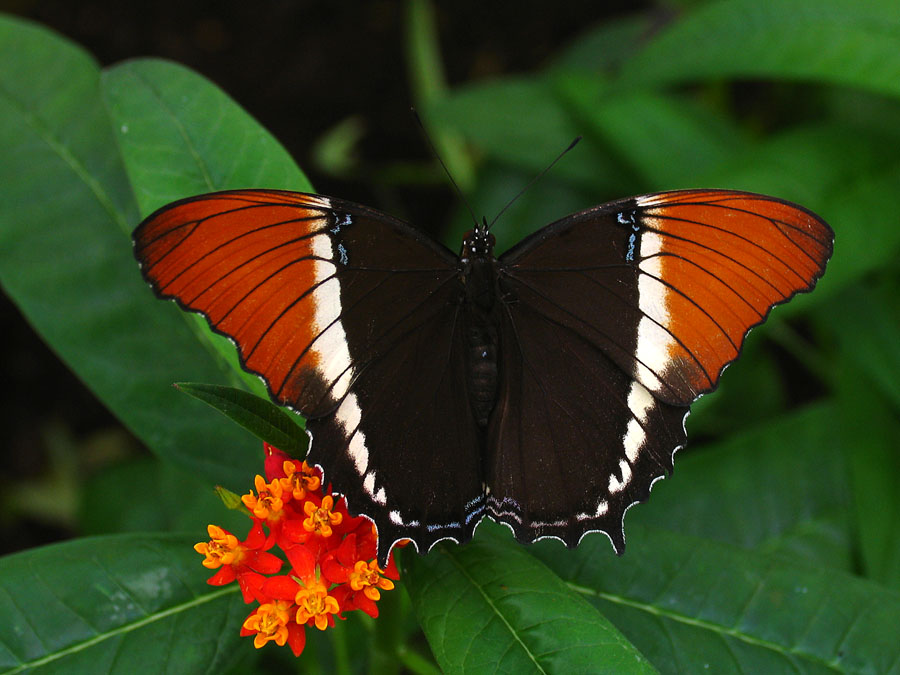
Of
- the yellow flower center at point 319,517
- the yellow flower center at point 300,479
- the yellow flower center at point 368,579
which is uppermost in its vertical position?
the yellow flower center at point 300,479

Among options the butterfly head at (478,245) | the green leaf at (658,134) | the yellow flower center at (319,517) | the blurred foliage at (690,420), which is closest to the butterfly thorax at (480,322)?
the butterfly head at (478,245)

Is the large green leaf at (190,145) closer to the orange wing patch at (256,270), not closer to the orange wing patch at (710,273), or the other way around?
the orange wing patch at (256,270)

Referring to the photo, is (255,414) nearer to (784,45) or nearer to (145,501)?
(145,501)

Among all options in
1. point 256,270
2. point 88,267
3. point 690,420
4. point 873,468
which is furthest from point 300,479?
point 873,468

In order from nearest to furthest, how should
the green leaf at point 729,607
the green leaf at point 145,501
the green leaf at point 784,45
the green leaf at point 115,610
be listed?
the green leaf at point 115,610 < the green leaf at point 729,607 < the green leaf at point 784,45 < the green leaf at point 145,501

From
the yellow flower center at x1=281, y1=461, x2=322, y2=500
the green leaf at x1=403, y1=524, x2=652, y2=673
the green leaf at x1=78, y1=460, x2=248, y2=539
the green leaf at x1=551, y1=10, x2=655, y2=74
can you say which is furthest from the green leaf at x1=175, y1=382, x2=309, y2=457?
the green leaf at x1=551, y1=10, x2=655, y2=74
